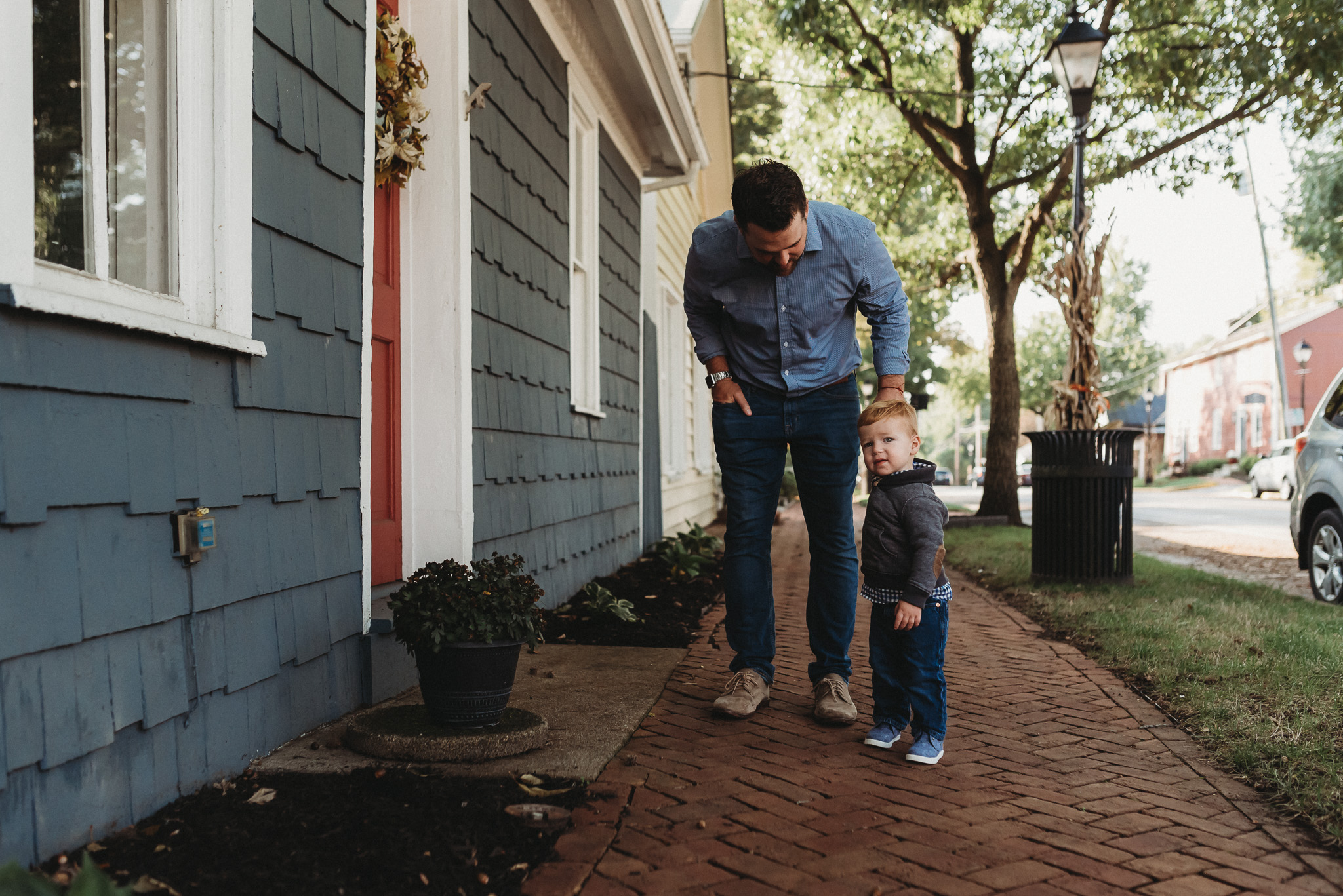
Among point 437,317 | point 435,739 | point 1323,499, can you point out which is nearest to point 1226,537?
point 1323,499

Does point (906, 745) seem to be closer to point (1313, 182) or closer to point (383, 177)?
point (383, 177)

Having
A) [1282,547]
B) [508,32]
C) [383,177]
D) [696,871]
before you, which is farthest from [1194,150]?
[696,871]

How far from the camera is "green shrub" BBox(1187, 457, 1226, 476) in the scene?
37.9m

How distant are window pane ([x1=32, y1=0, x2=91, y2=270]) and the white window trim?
5 cm

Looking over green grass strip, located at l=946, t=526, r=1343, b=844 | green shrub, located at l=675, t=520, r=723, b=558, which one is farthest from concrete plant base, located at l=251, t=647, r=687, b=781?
green shrub, located at l=675, t=520, r=723, b=558

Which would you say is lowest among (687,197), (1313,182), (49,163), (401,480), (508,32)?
(401,480)

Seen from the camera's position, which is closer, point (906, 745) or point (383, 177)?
point (906, 745)

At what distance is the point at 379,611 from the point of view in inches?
148

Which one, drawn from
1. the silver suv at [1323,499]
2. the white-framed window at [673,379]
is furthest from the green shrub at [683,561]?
the silver suv at [1323,499]

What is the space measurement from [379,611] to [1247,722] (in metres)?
2.92

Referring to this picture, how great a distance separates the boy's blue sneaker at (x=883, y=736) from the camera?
3145 millimetres

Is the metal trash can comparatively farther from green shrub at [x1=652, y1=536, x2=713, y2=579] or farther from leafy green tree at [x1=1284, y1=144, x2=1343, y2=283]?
leafy green tree at [x1=1284, y1=144, x2=1343, y2=283]

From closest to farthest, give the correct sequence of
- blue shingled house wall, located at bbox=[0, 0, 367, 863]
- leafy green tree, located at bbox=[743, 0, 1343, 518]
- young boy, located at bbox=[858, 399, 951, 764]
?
blue shingled house wall, located at bbox=[0, 0, 367, 863]
young boy, located at bbox=[858, 399, 951, 764]
leafy green tree, located at bbox=[743, 0, 1343, 518]

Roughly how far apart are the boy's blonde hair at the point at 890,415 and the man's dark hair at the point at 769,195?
608mm
